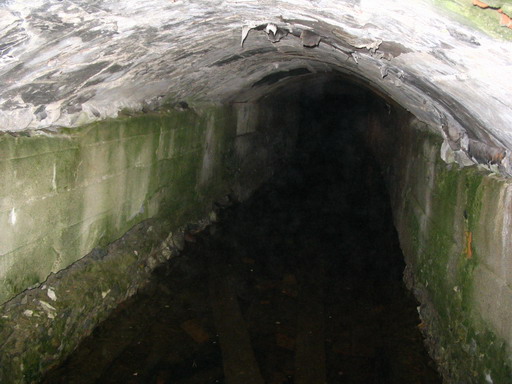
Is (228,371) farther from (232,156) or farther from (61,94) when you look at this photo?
(232,156)

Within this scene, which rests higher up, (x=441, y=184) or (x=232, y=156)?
(x=441, y=184)

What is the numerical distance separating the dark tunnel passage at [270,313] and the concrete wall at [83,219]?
0.85 ft

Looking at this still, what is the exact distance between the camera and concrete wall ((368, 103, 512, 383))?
3.40 m

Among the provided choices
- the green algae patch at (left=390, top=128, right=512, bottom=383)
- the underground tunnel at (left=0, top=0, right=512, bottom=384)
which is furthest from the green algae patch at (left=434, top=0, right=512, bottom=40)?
the green algae patch at (left=390, top=128, right=512, bottom=383)

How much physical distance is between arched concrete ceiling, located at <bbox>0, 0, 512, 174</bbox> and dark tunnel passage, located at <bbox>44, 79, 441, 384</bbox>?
6.37ft

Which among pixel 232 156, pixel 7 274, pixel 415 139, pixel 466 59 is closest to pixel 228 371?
pixel 7 274

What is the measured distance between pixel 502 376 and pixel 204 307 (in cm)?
291

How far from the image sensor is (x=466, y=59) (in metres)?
2.40

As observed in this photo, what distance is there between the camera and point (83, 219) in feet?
14.9

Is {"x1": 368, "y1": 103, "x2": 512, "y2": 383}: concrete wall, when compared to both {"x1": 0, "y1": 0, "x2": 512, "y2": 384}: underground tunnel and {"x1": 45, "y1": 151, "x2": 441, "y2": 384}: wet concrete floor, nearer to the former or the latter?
{"x1": 0, "y1": 0, "x2": 512, "y2": 384}: underground tunnel

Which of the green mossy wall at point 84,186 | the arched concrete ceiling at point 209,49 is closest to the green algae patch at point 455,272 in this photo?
the arched concrete ceiling at point 209,49

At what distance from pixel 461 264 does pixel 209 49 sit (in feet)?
9.72

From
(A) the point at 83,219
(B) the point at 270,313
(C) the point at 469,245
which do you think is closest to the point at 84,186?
(A) the point at 83,219

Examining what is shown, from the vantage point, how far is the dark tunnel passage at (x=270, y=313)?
13.4ft
